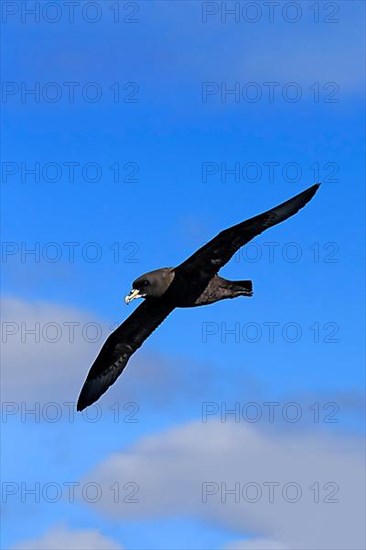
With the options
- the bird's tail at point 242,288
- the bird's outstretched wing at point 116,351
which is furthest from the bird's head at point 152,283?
the bird's outstretched wing at point 116,351

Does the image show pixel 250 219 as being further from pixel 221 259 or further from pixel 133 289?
pixel 133 289

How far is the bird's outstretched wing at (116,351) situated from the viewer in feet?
86.4

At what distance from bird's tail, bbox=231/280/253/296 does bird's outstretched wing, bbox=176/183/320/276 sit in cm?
57

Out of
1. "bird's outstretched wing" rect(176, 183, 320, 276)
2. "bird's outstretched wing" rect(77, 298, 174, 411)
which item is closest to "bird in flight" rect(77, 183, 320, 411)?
"bird's outstretched wing" rect(176, 183, 320, 276)

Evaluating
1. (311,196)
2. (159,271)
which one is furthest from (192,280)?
(311,196)

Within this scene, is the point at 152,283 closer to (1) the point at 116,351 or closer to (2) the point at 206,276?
(2) the point at 206,276

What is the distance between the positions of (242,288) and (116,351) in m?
3.85

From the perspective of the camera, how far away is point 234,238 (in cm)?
2362

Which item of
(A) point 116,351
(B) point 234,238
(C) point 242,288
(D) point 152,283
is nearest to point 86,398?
(A) point 116,351

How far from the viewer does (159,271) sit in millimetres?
24156

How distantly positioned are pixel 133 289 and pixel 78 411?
3700mm

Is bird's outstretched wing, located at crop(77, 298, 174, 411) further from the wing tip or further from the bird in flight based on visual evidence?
the bird in flight

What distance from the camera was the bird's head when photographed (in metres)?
24.1

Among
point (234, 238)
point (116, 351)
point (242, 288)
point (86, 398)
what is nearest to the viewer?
point (234, 238)
